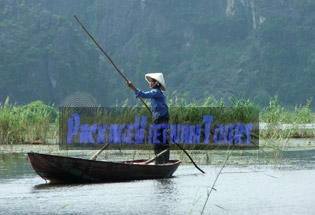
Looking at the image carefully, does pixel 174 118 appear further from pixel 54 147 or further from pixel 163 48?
pixel 163 48

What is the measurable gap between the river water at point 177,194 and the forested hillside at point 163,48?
48067 mm

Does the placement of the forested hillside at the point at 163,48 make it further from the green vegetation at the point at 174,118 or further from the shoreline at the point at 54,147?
the shoreline at the point at 54,147

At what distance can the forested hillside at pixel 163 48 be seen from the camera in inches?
2618

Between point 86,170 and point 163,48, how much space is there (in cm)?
6842

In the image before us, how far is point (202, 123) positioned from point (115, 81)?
52.9 m

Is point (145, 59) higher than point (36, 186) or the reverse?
higher

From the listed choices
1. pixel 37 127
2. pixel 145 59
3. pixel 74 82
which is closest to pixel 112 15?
pixel 145 59

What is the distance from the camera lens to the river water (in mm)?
10094

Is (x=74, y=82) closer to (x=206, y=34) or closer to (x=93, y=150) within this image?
(x=206, y=34)

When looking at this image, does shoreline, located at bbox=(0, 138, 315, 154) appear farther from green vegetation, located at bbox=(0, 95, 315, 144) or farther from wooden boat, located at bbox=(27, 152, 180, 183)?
wooden boat, located at bbox=(27, 152, 180, 183)

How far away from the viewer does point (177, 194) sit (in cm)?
1141

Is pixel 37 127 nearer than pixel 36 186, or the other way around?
pixel 36 186

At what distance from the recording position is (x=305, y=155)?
16969 mm

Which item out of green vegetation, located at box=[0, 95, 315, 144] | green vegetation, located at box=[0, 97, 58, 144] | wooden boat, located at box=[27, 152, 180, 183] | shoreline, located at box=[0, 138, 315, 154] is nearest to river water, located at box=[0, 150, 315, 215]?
wooden boat, located at box=[27, 152, 180, 183]
